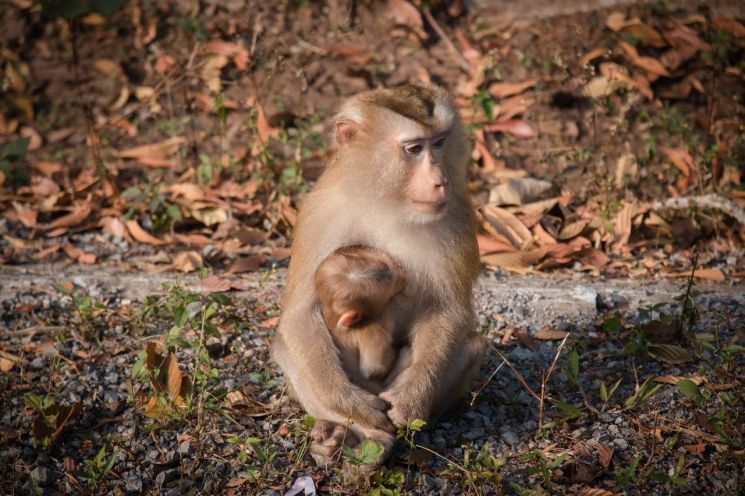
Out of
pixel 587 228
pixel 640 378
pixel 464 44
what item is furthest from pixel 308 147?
pixel 640 378

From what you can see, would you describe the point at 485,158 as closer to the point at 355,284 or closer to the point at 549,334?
the point at 549,334

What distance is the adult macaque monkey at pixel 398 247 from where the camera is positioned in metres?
3.42

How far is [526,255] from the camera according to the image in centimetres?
528

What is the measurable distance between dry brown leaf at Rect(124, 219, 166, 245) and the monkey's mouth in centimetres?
268

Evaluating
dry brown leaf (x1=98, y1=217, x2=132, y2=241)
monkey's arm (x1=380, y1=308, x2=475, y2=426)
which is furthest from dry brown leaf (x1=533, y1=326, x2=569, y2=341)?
dry brown leaf (x1=98, y1=217, x2=132, y2=241)

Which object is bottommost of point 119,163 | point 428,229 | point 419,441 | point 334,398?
point 119,163

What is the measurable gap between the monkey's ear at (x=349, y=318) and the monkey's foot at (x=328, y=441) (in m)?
0.40

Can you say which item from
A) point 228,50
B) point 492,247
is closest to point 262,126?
point 228,50

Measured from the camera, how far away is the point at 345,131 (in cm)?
362

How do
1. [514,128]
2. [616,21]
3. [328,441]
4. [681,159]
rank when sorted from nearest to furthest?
1. [328,441]
2. [681,159]
3. [514,128]
4. [616,21]

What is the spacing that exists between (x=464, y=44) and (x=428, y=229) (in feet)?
13.7

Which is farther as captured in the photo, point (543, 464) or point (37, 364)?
point (37, 364)

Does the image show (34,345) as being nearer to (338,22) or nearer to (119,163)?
(119,163)

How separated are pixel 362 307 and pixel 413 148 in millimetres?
686
